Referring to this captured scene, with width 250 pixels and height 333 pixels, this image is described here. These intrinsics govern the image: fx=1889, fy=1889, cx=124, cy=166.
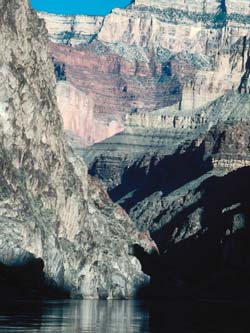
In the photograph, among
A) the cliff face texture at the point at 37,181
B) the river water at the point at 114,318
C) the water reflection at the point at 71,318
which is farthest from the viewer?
the cliff face texture at the point at 37,181

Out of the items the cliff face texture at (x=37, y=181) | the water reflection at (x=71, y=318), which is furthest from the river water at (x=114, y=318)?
the cliff face texture at (x=37, y=181)

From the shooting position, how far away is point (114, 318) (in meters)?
138

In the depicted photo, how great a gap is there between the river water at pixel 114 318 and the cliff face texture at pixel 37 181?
22.3 ft

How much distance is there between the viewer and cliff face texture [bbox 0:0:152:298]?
16775cm

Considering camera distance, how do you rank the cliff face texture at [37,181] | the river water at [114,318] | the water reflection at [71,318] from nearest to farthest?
the water reflection at [71,318] < the river water at [114,318] < the cliff face texture at [37,181]

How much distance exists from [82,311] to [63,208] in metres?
42.9

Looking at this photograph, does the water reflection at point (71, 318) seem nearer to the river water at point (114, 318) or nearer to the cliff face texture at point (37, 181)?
the river water at point (114, 318)

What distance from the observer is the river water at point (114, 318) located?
121 metres

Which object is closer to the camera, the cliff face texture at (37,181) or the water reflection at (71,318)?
the water reflection at (71,318)

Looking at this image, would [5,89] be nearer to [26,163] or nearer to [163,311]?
[26,163]

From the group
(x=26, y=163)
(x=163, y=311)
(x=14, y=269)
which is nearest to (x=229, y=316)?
(x=163, y=311)

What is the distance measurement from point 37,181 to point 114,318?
4376 cm

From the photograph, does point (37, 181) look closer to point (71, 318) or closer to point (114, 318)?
point (114, 318)

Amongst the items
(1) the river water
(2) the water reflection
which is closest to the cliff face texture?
(1) the river water
